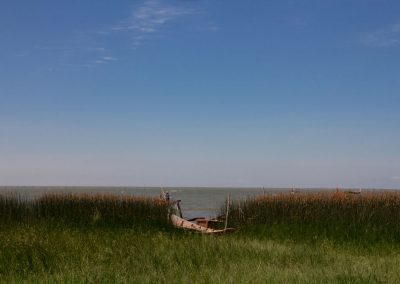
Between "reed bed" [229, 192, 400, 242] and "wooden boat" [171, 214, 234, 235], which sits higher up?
"reed bed" [229, 192, 400, 242]

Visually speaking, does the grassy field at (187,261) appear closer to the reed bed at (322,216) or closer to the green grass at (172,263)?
the green grass at (172,263)

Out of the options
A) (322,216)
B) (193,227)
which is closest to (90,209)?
(193,227)

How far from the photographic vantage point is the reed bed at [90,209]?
20.5m

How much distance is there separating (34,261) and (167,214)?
1104 centimetres

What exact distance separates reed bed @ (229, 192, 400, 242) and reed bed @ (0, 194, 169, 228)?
12.2 feet

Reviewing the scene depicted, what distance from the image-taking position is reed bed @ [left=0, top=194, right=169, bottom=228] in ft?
67.2

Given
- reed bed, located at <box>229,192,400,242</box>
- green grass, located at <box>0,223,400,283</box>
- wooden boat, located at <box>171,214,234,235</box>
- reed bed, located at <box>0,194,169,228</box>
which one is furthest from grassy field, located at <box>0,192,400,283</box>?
wooden boat, located at <box>171,214,234,235</box>

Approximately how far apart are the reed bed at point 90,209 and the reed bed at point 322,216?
3.72 m

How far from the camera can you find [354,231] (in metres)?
18.3

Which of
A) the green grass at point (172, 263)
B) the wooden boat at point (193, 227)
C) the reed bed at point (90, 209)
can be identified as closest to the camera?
the green grass at point (172, 263)

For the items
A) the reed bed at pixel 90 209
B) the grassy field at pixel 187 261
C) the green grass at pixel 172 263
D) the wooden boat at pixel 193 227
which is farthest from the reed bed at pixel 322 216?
the green grass at pixel 172 263

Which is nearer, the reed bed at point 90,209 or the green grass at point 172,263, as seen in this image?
the green grass at point 172,263

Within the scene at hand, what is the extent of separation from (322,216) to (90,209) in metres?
9.42

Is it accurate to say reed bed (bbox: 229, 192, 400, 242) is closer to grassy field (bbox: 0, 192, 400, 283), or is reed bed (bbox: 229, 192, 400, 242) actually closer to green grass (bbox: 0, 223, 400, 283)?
grassy field (bbox: 0, 192, 400, 283)
